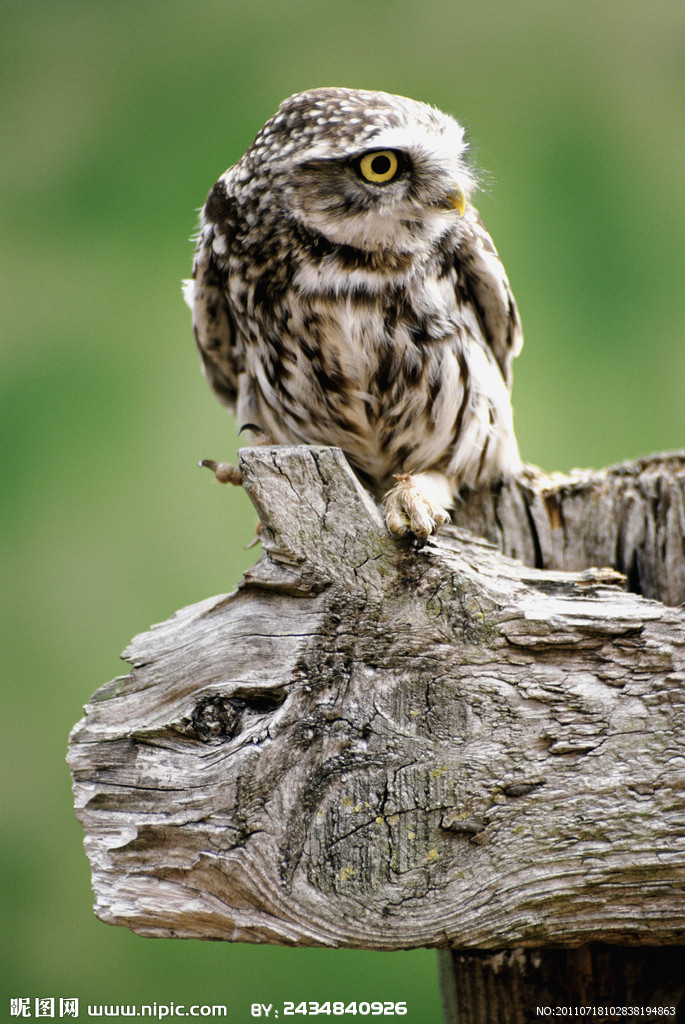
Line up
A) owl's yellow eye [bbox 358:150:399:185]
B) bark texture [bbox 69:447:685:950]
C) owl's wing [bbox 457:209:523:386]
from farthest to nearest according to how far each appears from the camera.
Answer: owl's wing [bbox 457:209:523:386], owl's yellow eye [bbox 358:150:399:185], bark texture [bbox 69:447:685:950]

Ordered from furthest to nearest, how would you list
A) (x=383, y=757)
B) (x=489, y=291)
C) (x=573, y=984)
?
(x=489, y=291)
(x=573, y=984)
(x=383, y=757)

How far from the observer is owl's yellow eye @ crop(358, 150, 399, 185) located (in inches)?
55.1

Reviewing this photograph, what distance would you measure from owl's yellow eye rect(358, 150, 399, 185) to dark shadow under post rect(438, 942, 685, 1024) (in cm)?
119

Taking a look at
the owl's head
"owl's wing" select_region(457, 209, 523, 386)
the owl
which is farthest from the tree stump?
"owl's wing" select_region(457, 209, 523, 386)

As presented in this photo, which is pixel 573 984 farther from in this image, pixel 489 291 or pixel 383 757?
pixel 489 291

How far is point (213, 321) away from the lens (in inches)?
67.6

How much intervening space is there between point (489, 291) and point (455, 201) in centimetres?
→ 21

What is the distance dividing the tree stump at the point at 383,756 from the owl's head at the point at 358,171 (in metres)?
0.59

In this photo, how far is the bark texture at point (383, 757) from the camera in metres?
0.95

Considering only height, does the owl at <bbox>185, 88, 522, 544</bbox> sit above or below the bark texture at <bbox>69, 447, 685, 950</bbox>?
above

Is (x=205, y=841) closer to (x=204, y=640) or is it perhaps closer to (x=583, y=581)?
(x=204, y=640)

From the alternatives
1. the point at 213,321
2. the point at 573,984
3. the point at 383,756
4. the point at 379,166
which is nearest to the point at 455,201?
the point at 379,166

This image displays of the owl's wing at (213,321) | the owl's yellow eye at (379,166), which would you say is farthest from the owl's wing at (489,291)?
the owl's wing at (213,321)

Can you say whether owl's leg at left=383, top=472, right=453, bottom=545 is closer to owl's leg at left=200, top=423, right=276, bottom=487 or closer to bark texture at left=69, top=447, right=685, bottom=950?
bark texture at left=69, top=447, right=685, bottom=950
